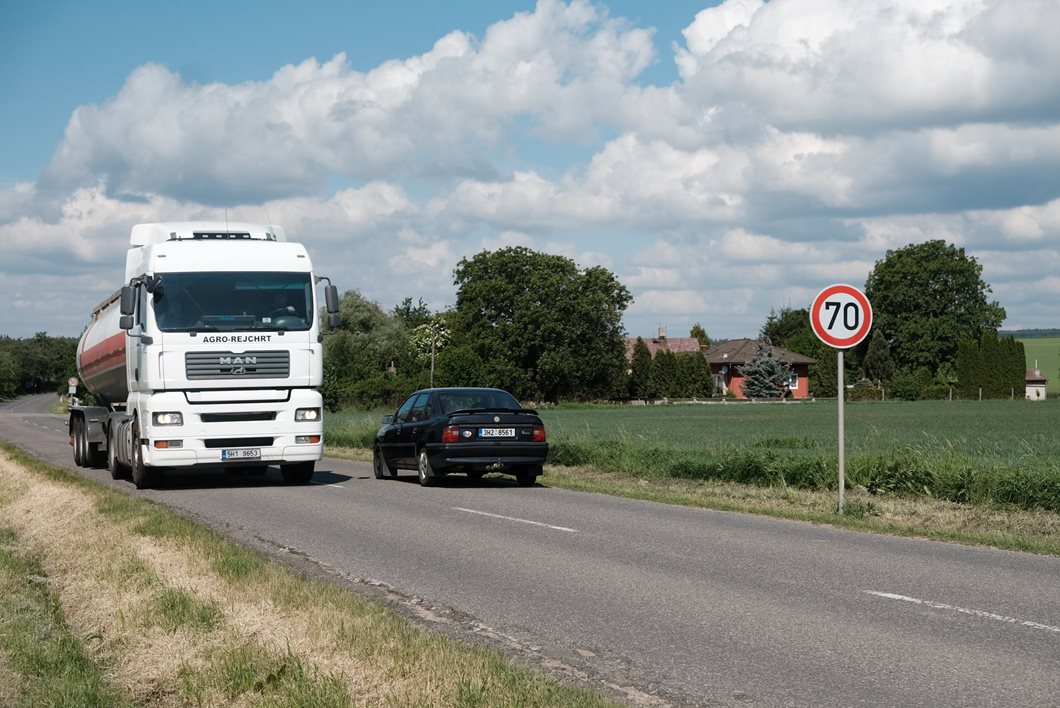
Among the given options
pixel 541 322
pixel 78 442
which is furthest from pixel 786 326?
pixel 78 442

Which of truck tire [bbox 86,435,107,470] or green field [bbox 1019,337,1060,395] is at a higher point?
green field [bbox 1019,337,1060,395]

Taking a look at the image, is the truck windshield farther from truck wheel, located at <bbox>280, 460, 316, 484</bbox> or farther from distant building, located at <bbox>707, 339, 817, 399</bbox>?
distant building, located at <bbox>707, 339, 817, 399</bbox>

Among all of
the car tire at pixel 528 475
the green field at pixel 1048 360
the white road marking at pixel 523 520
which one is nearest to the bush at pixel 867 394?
the green field at pixel 1048 360

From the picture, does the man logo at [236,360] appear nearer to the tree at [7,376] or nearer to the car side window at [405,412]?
the car side window at [405,412]

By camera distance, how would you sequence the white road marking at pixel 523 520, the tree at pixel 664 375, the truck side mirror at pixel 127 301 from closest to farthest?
1. the white road marking at pixel 523 520
2. the truck side mirror at pixel 127 301
3. the tree at pixel 664 375

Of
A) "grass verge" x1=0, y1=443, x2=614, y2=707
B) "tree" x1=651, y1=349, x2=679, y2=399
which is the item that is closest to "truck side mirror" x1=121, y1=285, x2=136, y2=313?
"grass verge" x1=0, y1=443, x2=614, y2=707

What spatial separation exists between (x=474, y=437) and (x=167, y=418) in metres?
4.92

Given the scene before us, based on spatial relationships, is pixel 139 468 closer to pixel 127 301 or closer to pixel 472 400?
pixel 127 301

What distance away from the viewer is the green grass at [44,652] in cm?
601

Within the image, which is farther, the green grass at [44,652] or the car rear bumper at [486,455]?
the car rear bumper at [486,455]

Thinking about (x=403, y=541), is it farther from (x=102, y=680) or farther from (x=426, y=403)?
(x=426, y=403)

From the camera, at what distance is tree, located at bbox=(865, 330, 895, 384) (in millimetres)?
113438

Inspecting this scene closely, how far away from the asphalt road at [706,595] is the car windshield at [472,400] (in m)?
4.45

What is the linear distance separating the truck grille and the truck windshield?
0.41 m
